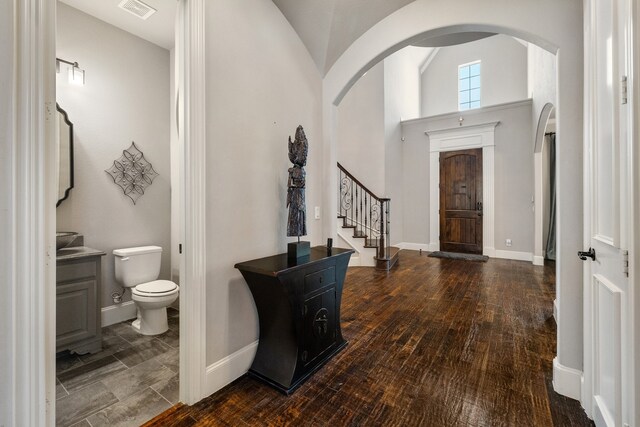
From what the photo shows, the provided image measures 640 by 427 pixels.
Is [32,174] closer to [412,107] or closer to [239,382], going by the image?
[239,382]

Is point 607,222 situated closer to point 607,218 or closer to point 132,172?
point 607,218

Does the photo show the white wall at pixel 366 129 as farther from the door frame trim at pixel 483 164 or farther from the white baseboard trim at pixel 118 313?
the white baseboard trim at pixel 118 313

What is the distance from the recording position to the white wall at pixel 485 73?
6855mm

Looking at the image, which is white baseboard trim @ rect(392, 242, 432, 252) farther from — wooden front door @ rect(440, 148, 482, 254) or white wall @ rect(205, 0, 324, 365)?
white wall @ rect(205, 0, 324, 365)

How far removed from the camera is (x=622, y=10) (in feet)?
3.42

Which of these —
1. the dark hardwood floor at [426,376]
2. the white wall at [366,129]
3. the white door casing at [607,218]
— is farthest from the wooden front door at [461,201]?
the white door casing at [607,218]

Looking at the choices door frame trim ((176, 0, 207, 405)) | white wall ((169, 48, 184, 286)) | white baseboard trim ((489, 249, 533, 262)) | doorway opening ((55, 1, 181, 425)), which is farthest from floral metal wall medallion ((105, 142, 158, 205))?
white baseboard trim ((489, 249, 533, 262))

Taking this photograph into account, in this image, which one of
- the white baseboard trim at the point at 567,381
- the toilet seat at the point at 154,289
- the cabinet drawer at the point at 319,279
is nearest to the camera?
the white baseboard trim at the point at 567,381

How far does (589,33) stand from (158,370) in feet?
11.0

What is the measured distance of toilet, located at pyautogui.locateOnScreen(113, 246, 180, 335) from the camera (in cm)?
244

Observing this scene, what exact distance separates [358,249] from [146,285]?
3562mm

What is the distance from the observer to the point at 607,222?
1284 millimetres

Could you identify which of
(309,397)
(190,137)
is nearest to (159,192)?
(190,137)

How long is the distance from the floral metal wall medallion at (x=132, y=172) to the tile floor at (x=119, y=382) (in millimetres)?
1399
